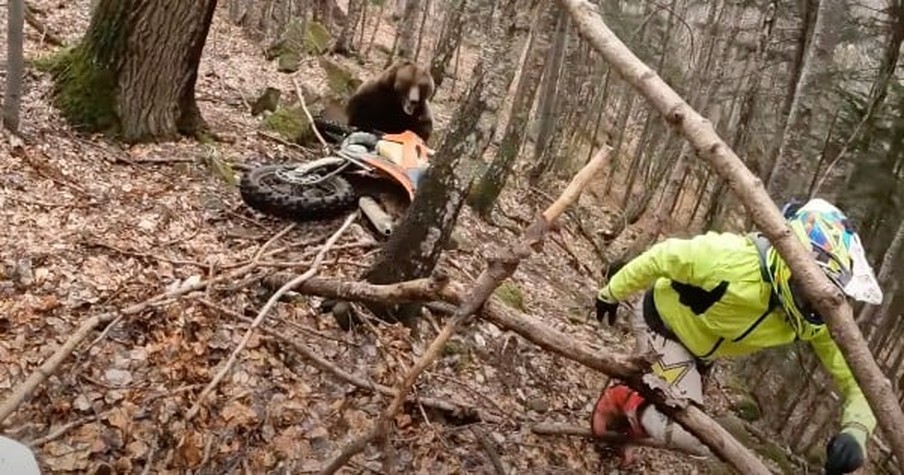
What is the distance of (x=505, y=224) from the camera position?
30.7ft

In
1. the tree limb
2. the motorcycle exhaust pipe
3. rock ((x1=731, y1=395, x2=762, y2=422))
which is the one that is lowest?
rock ((x1=731, y1=395, x2=762, y2=422))

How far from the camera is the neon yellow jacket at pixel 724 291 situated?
4.07m

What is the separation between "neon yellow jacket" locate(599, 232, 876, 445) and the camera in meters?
4.07

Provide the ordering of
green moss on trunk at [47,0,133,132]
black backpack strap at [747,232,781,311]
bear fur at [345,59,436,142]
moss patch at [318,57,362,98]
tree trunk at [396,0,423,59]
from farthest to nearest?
1. tree trunk at [396,0,423,59]
2. moss patch at [318,57,362,98]
3. bear fur at [345,59,436,142]
4. green moss on trunk at [47,0,133,132]
5. black backpack strap at [747,232,781,311]

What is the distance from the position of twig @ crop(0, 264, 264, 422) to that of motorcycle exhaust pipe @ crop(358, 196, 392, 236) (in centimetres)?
139

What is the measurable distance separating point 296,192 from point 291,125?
2.26 meters

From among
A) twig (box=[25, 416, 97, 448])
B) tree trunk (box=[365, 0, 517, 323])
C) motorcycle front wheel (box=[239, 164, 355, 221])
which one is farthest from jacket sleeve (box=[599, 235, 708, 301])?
twig (box=[25, 416, 97, 448])

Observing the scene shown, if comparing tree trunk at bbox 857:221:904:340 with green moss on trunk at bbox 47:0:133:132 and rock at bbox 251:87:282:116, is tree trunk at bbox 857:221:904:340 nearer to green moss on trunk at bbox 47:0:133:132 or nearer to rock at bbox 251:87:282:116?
rock at bbox 251:87:282:116

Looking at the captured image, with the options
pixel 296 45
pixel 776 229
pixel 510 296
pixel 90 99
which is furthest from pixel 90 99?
pixel 296 45

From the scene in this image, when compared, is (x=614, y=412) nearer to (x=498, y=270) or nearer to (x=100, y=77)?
(x=498, y=270)

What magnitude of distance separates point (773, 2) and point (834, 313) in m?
7.25

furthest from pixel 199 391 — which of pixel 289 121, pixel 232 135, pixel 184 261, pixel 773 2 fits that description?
pixel 773 2

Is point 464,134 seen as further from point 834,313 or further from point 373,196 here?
point 834,313

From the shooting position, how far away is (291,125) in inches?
320
